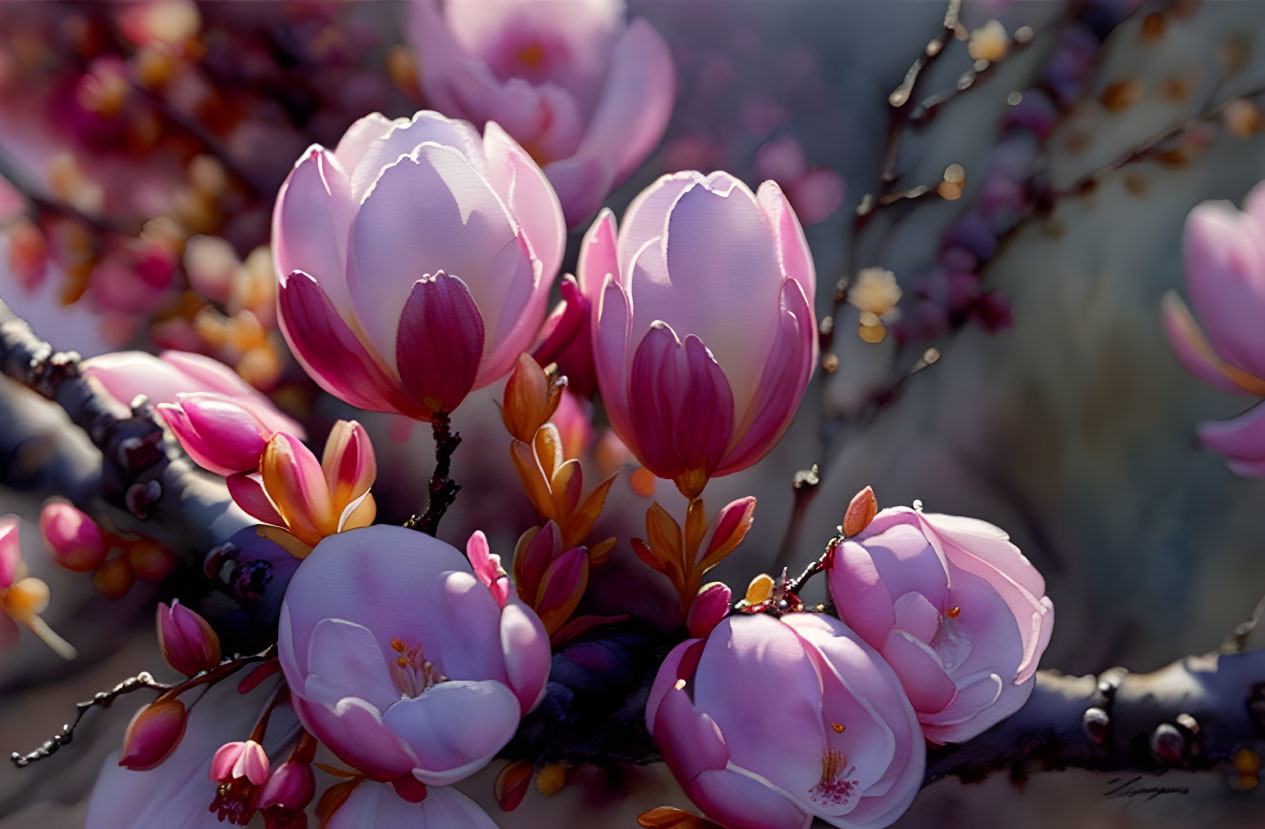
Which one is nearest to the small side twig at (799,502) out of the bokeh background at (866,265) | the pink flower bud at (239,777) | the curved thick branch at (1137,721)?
the bokeh background at (866,265)

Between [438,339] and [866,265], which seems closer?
[438,339]

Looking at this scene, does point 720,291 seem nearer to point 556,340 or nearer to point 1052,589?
point 556,340

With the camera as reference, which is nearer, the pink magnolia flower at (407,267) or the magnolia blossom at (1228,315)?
the pink magnolia flower at (407,267)

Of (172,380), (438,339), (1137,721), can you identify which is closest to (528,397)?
(438,339)

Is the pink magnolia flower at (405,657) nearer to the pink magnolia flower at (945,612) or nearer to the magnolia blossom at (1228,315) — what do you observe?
the pink magnolia flower at (945,612)

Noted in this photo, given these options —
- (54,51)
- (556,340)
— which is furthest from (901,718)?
(54,51)

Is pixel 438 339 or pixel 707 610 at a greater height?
pixel 438 339
